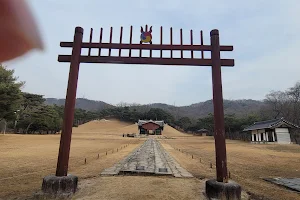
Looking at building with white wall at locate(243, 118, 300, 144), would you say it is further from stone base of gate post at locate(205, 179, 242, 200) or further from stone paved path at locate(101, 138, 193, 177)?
stone base of gate post at locate(205, 179, 242, 200)

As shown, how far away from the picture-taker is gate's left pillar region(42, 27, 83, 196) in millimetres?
4594

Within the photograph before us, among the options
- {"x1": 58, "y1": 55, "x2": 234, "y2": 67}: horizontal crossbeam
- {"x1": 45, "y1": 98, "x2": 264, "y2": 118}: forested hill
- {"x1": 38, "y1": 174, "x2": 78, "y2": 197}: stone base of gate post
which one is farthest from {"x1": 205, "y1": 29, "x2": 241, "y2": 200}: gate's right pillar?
{"x1": 45, "y1": 98, "x2": 264, "y2": 118}: forested hill

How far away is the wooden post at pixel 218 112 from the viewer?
4.74m

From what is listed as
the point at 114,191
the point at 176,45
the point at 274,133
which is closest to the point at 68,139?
the point at 114,191

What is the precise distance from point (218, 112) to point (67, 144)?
Answer: 146 inches

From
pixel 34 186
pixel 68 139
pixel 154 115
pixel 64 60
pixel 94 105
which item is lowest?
pixel 34 186

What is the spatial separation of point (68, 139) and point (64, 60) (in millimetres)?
2113

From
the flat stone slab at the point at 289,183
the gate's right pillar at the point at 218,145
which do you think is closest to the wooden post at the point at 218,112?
the gate's right pillar at the point at 218,145

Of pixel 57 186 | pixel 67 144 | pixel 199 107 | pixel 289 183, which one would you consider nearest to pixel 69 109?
pixel 67 144

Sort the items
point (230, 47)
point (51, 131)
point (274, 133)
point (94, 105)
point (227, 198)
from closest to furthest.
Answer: point (227, 198), point (230, 47), point (274, 133), point (51, 131), point (94, 105)

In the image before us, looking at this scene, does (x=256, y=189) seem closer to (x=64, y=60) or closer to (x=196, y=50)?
(x=196, y=50)

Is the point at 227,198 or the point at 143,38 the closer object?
the point at 227,198

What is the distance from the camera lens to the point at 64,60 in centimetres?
555

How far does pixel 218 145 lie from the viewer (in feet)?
15.9
